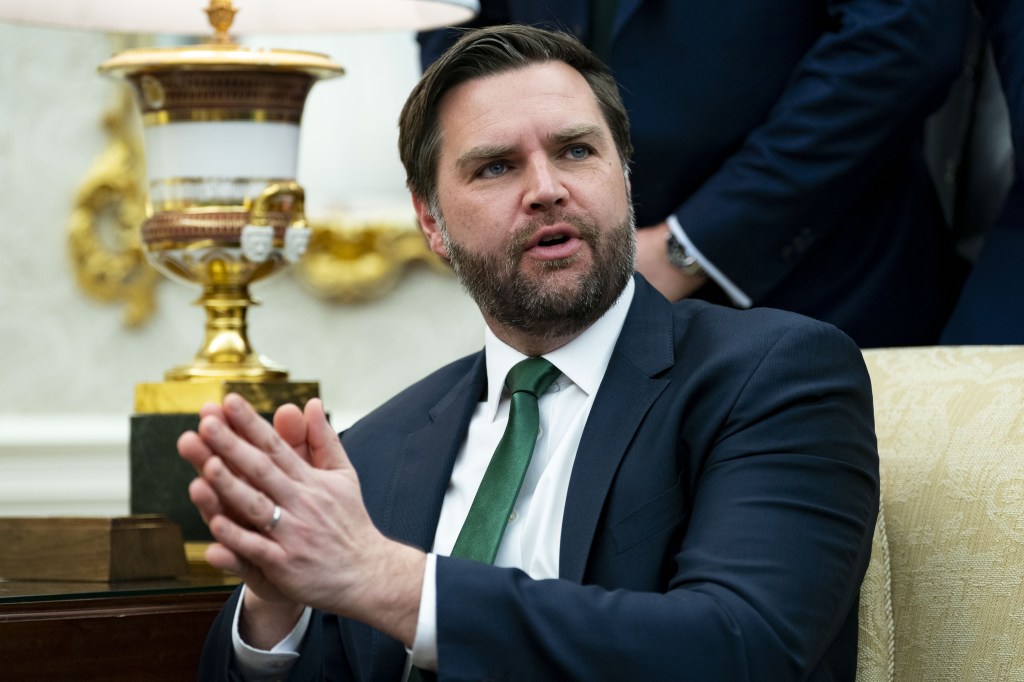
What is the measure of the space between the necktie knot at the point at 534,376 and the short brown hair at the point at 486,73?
1.09ft

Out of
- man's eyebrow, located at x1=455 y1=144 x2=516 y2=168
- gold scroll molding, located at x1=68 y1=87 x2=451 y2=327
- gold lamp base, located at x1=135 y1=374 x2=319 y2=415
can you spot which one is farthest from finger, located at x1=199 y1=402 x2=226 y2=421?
gold scroll molding, located at x1=68 y1=87 x2=451 y2=327

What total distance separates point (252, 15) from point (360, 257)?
2.78 ft

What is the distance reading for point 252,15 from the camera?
2.63m

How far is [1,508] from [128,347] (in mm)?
474

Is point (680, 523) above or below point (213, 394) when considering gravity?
above

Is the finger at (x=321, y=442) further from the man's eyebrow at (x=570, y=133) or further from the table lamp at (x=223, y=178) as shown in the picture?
the table lamp at (x=223, y=178)

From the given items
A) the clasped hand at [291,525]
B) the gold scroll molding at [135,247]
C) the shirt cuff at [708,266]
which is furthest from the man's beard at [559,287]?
the gold scroll molding at [135,247]

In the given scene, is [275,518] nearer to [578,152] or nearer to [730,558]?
[730,558]

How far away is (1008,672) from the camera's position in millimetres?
1665

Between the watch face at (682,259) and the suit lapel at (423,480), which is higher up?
the watch face at (682,259)

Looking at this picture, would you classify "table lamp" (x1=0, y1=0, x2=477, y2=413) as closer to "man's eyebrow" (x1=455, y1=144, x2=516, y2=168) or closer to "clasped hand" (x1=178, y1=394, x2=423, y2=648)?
"man's eyebrow" (x1=455, y1=144, x2=516, y2=168)

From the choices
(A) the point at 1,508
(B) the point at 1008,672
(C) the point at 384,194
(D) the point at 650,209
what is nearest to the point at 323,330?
(C) the point at 384,194

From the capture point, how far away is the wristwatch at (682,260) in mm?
2281

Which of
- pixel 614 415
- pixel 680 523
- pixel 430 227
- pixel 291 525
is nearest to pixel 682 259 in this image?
pixel 430 227
